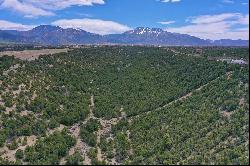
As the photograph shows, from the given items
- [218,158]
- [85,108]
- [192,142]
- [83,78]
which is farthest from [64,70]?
[218,158]

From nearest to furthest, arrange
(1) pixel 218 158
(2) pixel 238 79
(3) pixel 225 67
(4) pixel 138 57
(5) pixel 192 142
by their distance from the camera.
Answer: (1) pixel 218 158 → (5) pixel 192 142 → (2) pixel 238 79 → (3) pixel 225 67 → (4) pixel 138 57

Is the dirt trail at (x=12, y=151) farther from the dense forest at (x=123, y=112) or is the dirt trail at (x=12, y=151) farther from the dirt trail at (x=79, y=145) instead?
the dirt trail at (x=79, y=145)

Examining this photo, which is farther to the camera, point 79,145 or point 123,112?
point 123,112

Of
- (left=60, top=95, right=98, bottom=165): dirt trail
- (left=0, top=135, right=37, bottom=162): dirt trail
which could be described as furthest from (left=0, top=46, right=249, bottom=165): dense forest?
(left=60, top=95, right=98, bottom=165): dirt trail

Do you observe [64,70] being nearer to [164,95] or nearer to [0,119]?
[164,95]

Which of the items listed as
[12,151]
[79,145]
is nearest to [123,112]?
[79,145]

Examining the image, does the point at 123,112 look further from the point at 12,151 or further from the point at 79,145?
the point at 12,151

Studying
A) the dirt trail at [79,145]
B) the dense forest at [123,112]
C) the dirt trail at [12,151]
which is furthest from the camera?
the dirt trail at [12,151]

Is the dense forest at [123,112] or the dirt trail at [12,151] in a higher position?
the dense forest at [123,112]

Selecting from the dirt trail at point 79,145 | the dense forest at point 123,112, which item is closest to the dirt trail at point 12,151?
the dense forest at point 123,112
